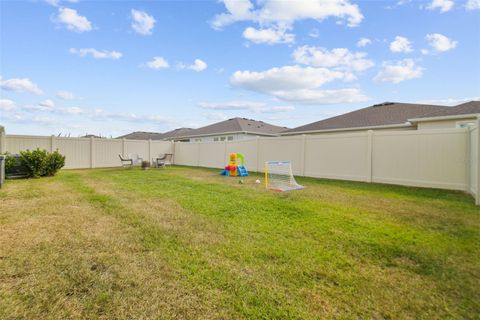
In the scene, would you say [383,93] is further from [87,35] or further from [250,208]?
[87,35]

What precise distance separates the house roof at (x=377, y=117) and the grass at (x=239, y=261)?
9.66 metres

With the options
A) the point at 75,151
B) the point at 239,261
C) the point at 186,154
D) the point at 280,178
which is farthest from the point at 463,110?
the point at 75,151

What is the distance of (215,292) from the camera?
6.98ft

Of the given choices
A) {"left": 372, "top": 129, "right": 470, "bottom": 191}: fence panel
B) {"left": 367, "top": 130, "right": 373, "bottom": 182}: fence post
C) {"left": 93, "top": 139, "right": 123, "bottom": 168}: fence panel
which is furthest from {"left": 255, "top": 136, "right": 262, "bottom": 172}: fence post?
{"left": 93, "top": 139, "right": 123, "bottom": 168}: fence panel

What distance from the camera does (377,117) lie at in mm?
14867

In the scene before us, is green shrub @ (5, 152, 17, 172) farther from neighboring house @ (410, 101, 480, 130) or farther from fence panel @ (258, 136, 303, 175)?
neighboring house @ (410, 101, 480, 130)

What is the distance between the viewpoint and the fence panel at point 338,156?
29.6 ft

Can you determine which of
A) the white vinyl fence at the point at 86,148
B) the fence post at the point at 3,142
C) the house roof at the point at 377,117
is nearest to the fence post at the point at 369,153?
the house roof at the point at 377,117

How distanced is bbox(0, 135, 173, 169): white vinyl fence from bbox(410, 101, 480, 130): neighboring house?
17.2 m

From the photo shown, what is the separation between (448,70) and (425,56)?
3.71 feet

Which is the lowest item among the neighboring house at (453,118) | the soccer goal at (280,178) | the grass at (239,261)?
the grass at (239,261)

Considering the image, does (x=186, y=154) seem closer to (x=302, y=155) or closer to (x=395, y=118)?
(x=302, y=155)

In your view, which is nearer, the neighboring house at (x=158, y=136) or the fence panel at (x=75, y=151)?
the fence panel at (x=75, y=151)

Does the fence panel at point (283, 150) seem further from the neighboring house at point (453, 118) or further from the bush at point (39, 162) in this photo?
the bush at point (39, 162)
